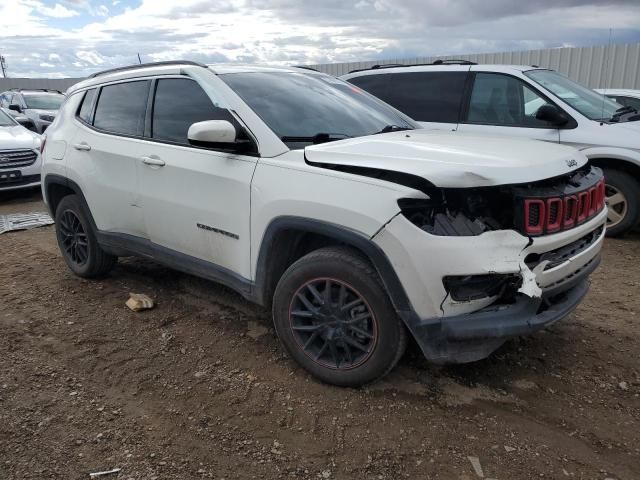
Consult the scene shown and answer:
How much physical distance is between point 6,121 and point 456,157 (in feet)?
32.7

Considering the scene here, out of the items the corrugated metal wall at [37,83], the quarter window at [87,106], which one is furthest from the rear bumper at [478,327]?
the corrugated metal wall at [37,83]

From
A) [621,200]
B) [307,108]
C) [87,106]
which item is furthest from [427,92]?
[87,106]

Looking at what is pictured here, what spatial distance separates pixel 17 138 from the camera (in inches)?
361

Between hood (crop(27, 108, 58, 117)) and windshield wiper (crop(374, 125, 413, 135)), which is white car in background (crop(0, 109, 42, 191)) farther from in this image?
windshield wiper (crop(374, 125, 413, 135))

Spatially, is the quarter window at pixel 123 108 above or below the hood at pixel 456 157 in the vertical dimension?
above

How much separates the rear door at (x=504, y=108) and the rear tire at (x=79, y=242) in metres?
3.93

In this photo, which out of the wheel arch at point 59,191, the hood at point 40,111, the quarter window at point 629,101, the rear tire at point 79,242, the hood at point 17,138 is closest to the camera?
the wheel arch at point 59,191

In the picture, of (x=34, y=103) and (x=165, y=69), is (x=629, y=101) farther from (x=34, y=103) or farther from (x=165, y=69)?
(x=34, y=103)

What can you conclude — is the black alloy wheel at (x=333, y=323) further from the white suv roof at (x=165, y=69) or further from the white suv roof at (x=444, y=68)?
the white suv roof at (x=444, y=68)

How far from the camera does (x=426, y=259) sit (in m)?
2.53

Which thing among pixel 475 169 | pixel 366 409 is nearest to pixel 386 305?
pixel 366 409

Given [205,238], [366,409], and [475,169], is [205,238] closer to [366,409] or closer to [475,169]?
[366,409]

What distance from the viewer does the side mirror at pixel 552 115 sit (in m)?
5.73

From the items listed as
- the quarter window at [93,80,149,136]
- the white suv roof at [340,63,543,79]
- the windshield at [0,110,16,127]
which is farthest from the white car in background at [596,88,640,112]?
the windshield at [0,110,16,127]
